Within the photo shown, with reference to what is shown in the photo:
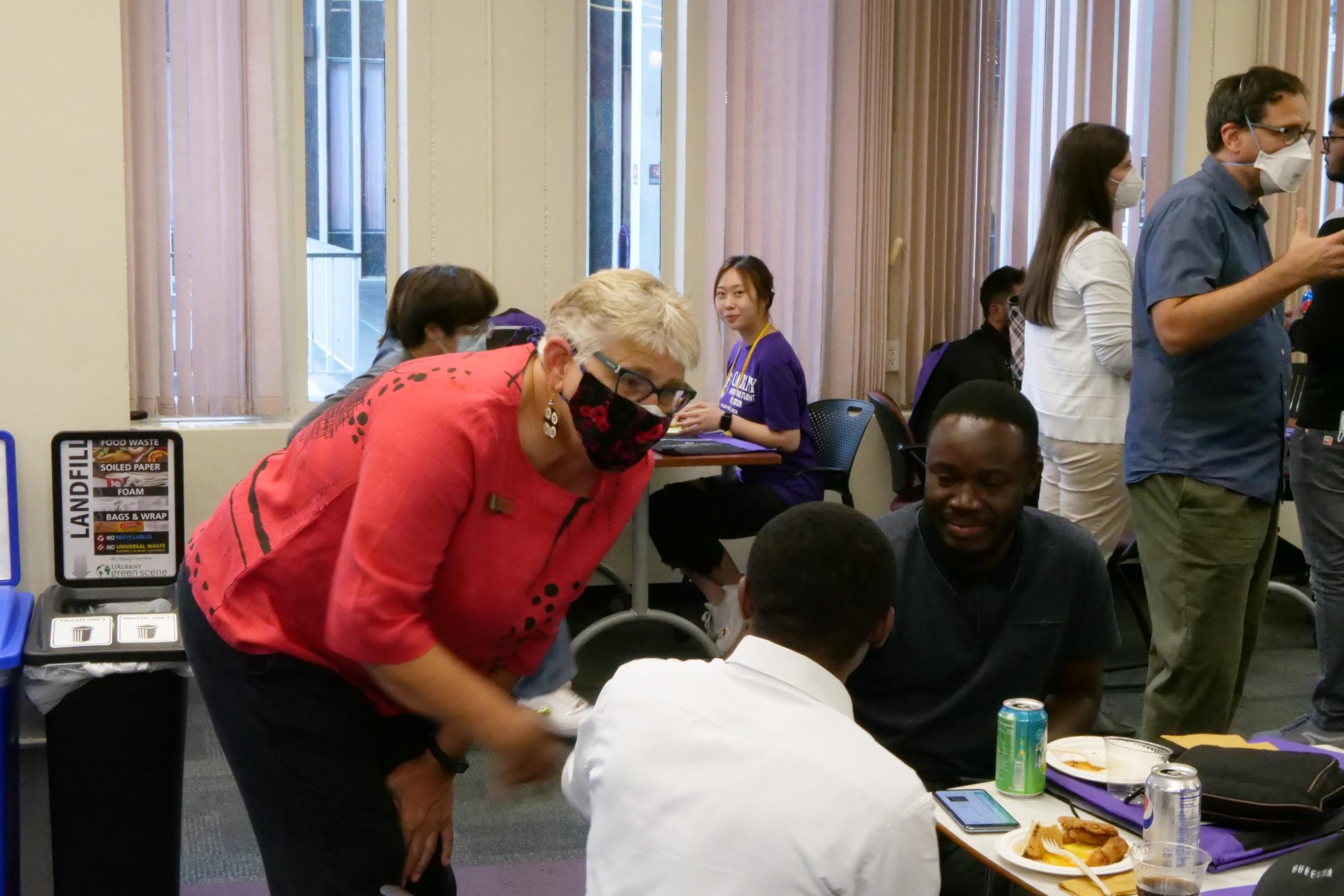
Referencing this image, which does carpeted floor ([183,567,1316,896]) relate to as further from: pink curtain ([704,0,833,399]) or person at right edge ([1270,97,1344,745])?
pink curtain ([704,0,833,399])

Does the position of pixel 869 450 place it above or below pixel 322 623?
below

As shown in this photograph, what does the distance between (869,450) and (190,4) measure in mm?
3170

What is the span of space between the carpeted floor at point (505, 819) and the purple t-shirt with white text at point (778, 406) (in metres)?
0.71

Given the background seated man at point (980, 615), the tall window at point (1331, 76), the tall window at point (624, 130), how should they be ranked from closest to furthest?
the background seated man at point (980, 615)
the tall window at point (624, 130)
the tall window at point (1331, 76)

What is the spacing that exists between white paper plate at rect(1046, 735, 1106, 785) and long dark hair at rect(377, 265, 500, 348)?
1.91 metres

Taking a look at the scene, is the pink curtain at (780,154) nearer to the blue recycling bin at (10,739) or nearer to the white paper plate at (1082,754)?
the blue recycling bin at (10,739)

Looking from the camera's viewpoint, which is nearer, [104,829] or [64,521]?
[104,829]

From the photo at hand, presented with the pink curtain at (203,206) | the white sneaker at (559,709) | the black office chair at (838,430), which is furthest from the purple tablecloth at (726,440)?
the white sneaker at (559,709)

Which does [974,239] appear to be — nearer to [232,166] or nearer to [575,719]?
[232,166]

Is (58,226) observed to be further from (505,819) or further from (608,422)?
(608,422)

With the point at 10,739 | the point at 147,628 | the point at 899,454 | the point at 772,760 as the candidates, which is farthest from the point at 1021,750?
the point at 899,454

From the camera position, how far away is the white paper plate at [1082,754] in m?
1.69

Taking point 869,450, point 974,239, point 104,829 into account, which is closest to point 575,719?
point 104,829

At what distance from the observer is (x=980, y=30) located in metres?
5.75
